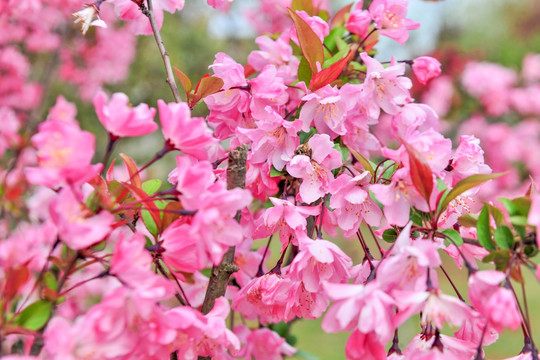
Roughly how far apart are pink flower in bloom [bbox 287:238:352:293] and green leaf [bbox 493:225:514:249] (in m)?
0.20

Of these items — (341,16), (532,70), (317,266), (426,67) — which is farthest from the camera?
(532,70)

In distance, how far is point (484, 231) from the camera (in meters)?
0.66

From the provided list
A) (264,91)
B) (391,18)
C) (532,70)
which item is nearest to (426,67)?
(391,18)

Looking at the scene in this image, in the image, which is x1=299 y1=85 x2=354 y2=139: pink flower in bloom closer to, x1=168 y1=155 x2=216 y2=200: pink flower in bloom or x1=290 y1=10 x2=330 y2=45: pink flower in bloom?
x1=290 y1=10 x2=330 y2=45: pink flower in bloom

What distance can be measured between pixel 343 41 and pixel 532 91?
14.4 ft

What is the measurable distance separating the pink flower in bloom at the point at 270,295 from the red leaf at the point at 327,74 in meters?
0.31

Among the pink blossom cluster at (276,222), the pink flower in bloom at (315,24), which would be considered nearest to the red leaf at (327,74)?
the pink blossom cluster at (276,222)

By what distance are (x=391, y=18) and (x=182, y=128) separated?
56cm

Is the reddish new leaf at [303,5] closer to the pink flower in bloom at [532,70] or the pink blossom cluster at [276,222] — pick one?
the pink blossom cluster at [276,222]

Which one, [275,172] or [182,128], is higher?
[182,128]

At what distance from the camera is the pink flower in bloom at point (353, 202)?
2.45 ft

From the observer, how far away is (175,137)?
0.63 metres

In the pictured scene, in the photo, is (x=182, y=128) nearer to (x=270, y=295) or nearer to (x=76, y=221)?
(x=76, y=221)

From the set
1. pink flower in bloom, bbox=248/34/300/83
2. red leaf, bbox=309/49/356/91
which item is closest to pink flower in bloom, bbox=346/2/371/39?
pink flower in bloom, bbox=248/34/300/83
